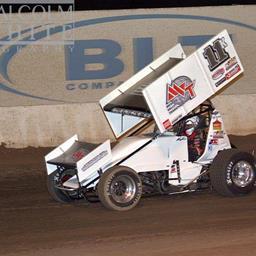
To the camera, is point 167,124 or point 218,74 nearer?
point 167,124

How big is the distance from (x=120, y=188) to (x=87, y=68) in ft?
21.5

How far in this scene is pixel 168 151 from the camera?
35.3 feet

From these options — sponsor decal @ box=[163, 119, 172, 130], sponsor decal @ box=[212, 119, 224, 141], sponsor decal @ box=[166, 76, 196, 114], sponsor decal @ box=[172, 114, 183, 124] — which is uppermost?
sponsor decal @ box=[166, 76, 196, 114]

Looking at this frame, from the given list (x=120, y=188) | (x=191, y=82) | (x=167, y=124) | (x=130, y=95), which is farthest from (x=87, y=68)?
(x=120, y=188)

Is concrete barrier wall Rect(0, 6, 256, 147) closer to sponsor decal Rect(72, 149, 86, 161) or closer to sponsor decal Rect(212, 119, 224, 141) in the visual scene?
sponsor decal Rect(72, 149, 86, 161)

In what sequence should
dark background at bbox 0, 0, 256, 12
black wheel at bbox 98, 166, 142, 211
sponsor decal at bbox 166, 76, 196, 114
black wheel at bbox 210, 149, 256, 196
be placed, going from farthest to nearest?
dark background at bbox 0, 0, 256, 12 → black wheel at bbox 210, 149, 256, 196 → sponsor decal at bbox 166, 76, 196, 114 → black wheel at bbox 98, 166, 142, 211

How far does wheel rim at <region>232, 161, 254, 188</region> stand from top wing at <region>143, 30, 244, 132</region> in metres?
1.03

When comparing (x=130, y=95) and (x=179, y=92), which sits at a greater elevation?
(x=130, y=95)

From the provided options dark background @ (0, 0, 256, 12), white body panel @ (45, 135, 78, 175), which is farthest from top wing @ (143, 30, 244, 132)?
dark background @ (0, 0, 256, 12)

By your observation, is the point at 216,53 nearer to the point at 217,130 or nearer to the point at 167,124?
the point at 217,130

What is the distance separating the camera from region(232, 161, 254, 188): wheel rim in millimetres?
10861

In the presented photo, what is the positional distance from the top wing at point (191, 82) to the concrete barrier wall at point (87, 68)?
19.2 ft

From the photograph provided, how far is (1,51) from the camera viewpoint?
16.3m

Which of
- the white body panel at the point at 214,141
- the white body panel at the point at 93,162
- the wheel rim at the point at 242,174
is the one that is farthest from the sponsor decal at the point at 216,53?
the white body panel at the point at 93,162
